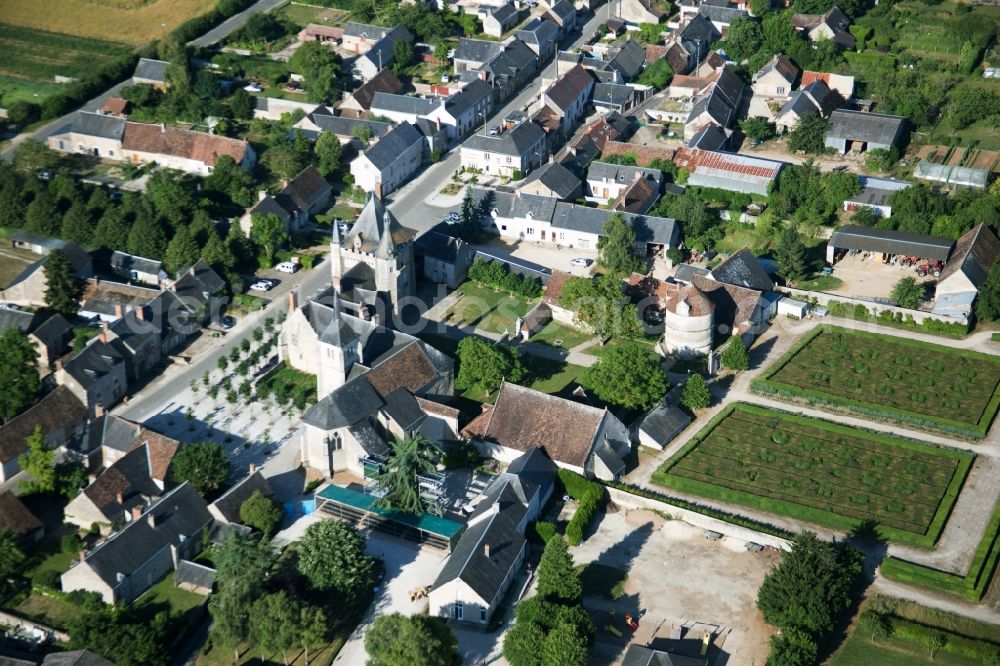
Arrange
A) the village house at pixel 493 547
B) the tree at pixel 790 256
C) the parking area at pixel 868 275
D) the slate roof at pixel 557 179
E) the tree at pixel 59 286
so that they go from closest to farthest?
the village house at pixel 493 547 < the tree at pixel 59 286 < the tree at pixel 790 256 < the parking area at pixel 868 275 < the slate roof at pixel 557 179

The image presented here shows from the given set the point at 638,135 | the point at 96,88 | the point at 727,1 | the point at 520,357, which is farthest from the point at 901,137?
the point at 96,88

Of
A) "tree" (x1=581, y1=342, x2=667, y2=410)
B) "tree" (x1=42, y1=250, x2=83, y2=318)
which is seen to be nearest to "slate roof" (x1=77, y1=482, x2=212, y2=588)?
"tree" (x1=581, y1=342, x2=667, y2=410)

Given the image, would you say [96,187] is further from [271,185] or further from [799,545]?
[799,545]

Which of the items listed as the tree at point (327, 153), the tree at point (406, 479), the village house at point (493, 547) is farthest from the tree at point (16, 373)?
the tree at point (327, 153)

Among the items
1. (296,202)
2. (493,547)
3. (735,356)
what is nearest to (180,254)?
(296,202)

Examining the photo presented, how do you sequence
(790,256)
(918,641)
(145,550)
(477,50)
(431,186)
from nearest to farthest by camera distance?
(918,641), (145,550), (790,256), (431,186), (477,50)

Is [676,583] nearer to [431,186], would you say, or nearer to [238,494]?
[238,494]

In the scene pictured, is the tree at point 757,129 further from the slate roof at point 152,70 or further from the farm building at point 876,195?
the slate roof at point 152,70
